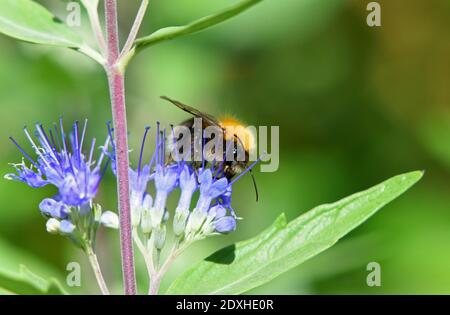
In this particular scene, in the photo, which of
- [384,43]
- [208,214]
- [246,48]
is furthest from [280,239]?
[384,43]

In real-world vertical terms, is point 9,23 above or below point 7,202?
above

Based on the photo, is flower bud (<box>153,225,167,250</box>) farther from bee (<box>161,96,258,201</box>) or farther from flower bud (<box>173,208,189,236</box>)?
bee (<box>161,96,258,201</box>)

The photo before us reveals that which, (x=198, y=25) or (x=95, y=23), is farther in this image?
(x=95, y=23)

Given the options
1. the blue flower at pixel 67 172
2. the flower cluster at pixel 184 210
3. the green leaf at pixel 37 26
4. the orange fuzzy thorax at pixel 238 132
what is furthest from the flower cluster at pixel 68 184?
the orange fuzzy thorax at pixel 238 132

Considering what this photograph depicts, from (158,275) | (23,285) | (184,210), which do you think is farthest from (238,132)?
(23,285)

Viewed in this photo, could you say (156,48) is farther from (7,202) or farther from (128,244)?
(128,244)

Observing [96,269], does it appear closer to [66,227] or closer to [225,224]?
[66,227]

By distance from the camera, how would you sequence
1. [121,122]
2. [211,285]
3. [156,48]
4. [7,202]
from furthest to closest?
[156,48] < [7,202] < [211,285] < [121,122]
